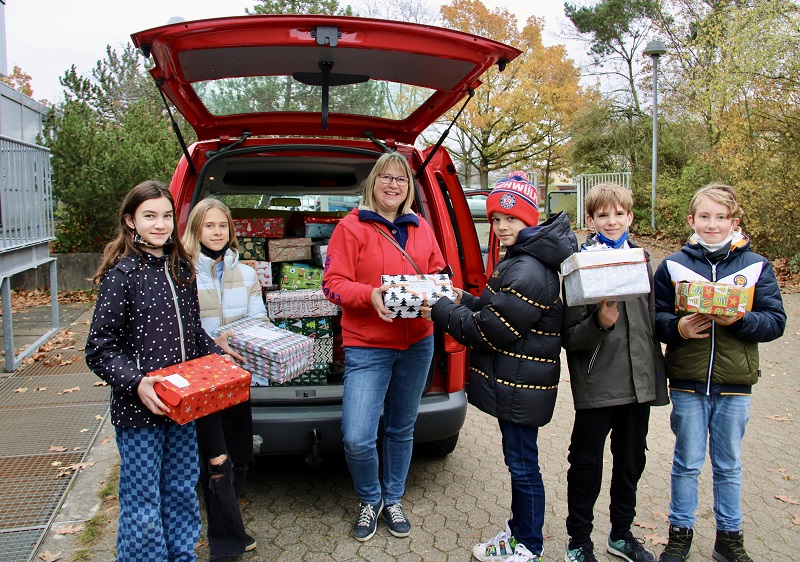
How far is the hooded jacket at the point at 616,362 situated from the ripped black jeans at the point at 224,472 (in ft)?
4.74

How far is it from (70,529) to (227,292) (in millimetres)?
1366

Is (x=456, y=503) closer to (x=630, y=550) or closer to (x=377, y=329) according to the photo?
(x=630, y=550)

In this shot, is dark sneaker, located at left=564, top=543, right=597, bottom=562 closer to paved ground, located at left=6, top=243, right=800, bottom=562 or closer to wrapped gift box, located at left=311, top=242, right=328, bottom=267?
paved ground, located at left=6, top=243, right=800, bottom=562

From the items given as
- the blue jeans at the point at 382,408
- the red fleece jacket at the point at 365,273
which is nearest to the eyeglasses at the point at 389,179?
the red fleece jacket at the point at 365,273

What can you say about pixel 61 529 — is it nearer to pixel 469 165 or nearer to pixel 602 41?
pixel 469 165

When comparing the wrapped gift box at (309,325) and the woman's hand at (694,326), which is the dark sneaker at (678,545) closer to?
the woman's hand at (694,326)

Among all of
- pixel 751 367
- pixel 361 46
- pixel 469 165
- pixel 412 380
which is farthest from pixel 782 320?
pixel 469 165

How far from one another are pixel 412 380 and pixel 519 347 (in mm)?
614

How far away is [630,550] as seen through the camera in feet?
9.24

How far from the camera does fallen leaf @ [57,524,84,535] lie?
3024 mm

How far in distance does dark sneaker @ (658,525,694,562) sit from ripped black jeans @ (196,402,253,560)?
6.00 ft

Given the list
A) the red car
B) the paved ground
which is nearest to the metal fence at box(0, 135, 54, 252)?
the paved ground

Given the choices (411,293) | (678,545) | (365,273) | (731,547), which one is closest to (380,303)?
(411,293)

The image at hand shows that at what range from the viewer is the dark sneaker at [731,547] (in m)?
2.74
